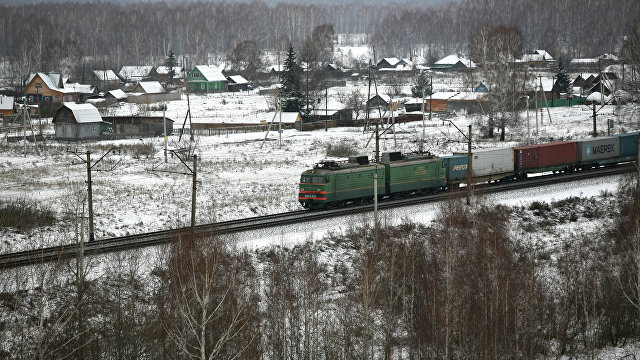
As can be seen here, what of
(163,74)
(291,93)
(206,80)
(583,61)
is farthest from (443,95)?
(163,74)

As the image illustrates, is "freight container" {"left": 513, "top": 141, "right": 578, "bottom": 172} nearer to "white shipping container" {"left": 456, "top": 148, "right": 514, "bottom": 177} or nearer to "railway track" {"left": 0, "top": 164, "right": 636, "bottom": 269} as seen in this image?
"railway track" {"left": 0, "top": 164, "right": 636, "bottom": 269}

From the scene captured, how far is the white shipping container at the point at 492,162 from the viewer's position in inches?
1694

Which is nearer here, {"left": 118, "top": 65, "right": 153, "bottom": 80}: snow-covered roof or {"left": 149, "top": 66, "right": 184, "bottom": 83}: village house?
{"left": 149, "top": 66, "right": 184, "bottom": 83}: village house

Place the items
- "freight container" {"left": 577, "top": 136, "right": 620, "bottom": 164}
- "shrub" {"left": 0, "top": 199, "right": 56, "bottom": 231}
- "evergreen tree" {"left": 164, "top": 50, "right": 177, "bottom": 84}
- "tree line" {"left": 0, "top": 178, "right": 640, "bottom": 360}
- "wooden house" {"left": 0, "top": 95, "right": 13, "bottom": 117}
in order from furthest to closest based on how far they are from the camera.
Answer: "evergreen tree" {"left": 164, "top": 50, "right": 177, "bottom": 84}, "wooden house" {"left": 0, "top": 95, "right": 13, "bottom": 117}, "freight container" {"left": 577, "top": 136, "right": 620, "bottom": 164}, "shrub" {"left": 0, "top": 199, "right": 56, "bottom": 231}, "tree line" {"left": 0, "top": 178, "right": 640, "bottom": 360}

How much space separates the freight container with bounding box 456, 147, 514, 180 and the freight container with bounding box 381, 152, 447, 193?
2.93 m

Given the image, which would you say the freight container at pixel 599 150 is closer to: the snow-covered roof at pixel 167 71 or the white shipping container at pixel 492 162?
the white shipping container at pixel 492 162

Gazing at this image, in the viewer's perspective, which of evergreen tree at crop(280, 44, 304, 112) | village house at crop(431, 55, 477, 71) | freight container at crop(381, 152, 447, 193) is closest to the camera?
freight container at crop(381, 152, 447, 193)

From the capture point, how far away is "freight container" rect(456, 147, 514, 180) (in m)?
43.0

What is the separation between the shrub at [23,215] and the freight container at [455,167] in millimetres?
23131

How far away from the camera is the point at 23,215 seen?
3266 cm

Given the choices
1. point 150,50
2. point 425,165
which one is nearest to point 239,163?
point 425,165

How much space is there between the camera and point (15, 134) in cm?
7662


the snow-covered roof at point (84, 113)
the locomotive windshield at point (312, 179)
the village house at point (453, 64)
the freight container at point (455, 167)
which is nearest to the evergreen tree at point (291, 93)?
the snow-covered roof at point (84, 113)

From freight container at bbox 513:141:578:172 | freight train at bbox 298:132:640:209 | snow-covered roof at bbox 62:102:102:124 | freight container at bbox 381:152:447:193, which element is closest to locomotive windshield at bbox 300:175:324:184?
freight train at bbox 298:132:640:209
